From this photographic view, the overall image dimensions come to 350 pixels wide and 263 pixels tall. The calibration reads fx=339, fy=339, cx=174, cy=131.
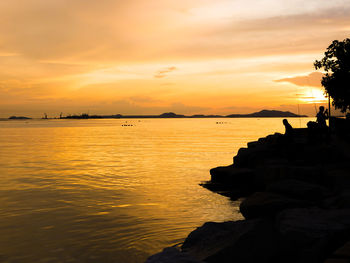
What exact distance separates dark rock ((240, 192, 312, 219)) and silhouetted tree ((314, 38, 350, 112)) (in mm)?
28159

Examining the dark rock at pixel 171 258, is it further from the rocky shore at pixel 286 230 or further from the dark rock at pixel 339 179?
the dark rock at pixel 339 179

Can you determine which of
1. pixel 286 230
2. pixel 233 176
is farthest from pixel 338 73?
pixel 286 230

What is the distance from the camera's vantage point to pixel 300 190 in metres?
9.45

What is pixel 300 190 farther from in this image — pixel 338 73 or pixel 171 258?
pixel 338 73

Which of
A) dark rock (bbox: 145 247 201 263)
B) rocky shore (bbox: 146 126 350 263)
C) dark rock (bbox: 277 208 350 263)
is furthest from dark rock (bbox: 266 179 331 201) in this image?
dark rock (bbox: 145 247 201 263)

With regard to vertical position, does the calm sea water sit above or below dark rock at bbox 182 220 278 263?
below

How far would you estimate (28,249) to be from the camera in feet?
28.7

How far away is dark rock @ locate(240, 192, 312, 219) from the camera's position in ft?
27.7

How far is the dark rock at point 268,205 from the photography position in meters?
8.43

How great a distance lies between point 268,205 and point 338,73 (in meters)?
29.1

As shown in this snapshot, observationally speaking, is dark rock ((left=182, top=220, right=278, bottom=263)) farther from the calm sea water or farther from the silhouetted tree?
the silhouetted tree

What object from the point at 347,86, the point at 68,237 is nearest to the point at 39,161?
the point at 68,237

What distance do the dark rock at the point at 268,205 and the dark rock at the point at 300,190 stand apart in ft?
1.93

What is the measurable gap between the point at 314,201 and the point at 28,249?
7661 mm
